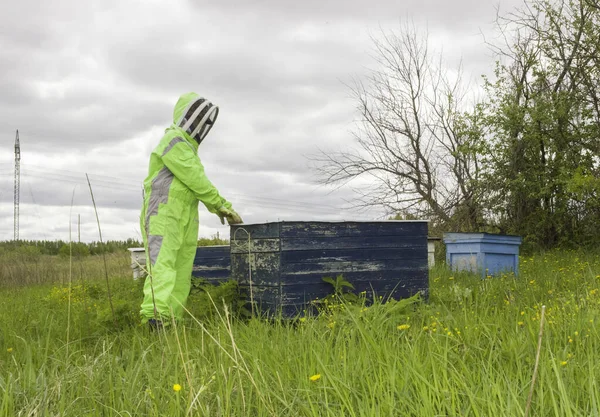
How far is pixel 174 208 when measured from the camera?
483 centimetres

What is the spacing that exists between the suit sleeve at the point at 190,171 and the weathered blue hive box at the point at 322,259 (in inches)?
18.4

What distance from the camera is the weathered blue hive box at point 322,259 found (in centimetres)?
495

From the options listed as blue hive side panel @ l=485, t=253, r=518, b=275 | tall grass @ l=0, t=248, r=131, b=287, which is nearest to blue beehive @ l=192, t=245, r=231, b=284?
blue hive side panel @ l=485, t=253, r=518, b=275

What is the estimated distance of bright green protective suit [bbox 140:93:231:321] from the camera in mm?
4723

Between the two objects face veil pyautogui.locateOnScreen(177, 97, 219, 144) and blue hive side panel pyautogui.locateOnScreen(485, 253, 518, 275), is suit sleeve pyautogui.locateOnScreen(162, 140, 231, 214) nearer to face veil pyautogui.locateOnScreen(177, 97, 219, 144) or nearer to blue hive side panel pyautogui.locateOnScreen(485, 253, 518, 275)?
face veil pyautogui.locateOnScreen(177, 97, 219, 144)

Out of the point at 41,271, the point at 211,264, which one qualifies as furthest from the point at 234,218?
the point at 41,271

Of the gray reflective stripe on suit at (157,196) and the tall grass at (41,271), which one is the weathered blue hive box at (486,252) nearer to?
the gray reflective stripe on suit at (157,196)

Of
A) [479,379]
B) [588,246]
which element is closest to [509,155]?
[588,246]

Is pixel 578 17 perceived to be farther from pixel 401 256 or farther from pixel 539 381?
pixel 539 381

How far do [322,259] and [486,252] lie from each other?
4516 millimetres

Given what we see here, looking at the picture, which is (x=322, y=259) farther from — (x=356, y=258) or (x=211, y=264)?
(x=211, y=264)

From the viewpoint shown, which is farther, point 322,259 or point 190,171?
point 322,259

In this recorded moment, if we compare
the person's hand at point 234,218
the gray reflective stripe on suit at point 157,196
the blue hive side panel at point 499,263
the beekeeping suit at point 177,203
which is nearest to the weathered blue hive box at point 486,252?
the blue hive side panel at point 499,263

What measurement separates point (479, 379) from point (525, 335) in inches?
30.9
